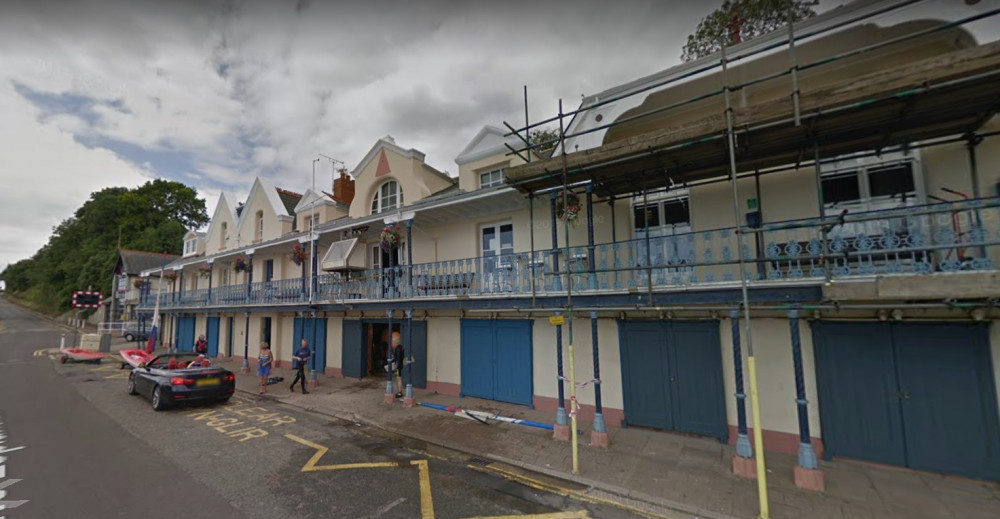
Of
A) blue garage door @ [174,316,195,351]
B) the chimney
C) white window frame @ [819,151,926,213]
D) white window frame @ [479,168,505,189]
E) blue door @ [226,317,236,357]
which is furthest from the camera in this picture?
blue garage door @ [174,316,195,351]

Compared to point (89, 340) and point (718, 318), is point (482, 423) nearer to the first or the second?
point (718, 318)

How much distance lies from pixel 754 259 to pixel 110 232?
220 feet

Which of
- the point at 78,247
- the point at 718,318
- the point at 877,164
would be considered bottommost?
the point at 718,318

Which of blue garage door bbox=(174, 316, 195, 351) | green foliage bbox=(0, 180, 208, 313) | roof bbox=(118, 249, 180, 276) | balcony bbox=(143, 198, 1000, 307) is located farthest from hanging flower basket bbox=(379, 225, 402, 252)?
green foliage bbox=(0, 180, 208, 313)

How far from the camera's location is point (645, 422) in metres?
8.00

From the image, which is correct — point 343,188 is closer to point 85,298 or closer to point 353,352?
point 353,352

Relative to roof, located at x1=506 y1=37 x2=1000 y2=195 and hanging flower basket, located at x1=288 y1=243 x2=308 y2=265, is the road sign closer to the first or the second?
hanging flower basket, located at x1=288 y1=243 x2=308 y2=265

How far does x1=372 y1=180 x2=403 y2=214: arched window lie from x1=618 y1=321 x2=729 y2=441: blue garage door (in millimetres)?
10041

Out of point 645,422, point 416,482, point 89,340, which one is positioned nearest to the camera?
point 416,482

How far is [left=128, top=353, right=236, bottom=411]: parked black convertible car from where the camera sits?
31.7ft

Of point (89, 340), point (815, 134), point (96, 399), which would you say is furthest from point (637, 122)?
point (89, 340)

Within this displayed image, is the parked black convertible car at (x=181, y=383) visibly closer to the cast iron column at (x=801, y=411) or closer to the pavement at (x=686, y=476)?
the pavement at (x=686, y=476)

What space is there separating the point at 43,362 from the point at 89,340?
189cm

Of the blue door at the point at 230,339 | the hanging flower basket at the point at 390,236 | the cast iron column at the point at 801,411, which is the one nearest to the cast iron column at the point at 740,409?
the cast iron column at the point at 801,411
